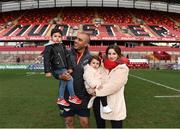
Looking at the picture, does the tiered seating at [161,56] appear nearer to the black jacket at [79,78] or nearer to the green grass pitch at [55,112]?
the green grass pitch at [55,112]

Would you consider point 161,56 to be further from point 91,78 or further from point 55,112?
point 91,78

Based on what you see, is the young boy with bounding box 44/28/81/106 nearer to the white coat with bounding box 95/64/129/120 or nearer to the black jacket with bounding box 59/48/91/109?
the black jacket with bounding box 59/48/91/109

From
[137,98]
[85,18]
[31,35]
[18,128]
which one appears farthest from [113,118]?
[85,18]

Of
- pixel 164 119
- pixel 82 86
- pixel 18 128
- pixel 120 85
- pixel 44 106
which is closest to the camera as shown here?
pixel 120 85

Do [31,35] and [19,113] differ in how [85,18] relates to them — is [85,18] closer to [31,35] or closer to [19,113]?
[31,35]

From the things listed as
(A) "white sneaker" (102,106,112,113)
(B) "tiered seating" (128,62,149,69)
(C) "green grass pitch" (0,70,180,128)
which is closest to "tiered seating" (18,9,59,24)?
(B) "tiered seating" (128,62,149,69)

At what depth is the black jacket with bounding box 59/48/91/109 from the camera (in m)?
6.36

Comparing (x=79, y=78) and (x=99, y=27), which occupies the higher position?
(x=79, y=78)

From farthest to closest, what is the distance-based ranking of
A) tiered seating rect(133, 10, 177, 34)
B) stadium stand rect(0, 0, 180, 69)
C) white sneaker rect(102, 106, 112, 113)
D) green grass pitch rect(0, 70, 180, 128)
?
tiered seating rect(133, 10, 177, 34), stadium stand rect(0, 0, 180, 69), green grass pitch rect(0, 70, 180, 128), white sneaker rect(102, 106, 112, 113)

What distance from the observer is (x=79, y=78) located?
6.40 m

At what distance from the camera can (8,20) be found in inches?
2712

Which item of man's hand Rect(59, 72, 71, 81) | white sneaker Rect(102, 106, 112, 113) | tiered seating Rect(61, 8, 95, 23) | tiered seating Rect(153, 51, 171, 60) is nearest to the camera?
white sneaker Rect(102, 106, 112, 113)

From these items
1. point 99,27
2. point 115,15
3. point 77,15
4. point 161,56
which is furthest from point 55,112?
point 115,15

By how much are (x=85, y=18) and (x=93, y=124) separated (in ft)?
193
